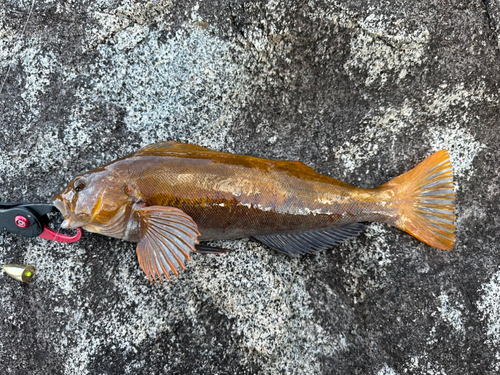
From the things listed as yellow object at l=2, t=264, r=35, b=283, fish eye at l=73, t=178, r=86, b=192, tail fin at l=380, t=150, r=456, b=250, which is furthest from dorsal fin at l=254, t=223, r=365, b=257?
yellow object at l=2, t=264, r=35, b=283

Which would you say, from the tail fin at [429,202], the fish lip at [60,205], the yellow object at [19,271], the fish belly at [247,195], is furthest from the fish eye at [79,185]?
the tail fin at [429,202]

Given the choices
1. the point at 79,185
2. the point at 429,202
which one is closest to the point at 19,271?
the point at 79,185

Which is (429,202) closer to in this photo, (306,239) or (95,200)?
(306,239)

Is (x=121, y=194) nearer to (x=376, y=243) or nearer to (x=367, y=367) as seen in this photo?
(x=376, y=243)

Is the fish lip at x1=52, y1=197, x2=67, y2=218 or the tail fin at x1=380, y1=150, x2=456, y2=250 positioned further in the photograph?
the tail fin at x1=380, y1=150, x2=456, y2=250

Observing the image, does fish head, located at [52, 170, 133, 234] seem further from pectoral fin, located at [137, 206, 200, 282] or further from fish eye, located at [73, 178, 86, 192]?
pectoral fin, located at [137, 206, 200, 282]

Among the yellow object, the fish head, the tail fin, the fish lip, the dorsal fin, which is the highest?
the tail fin
